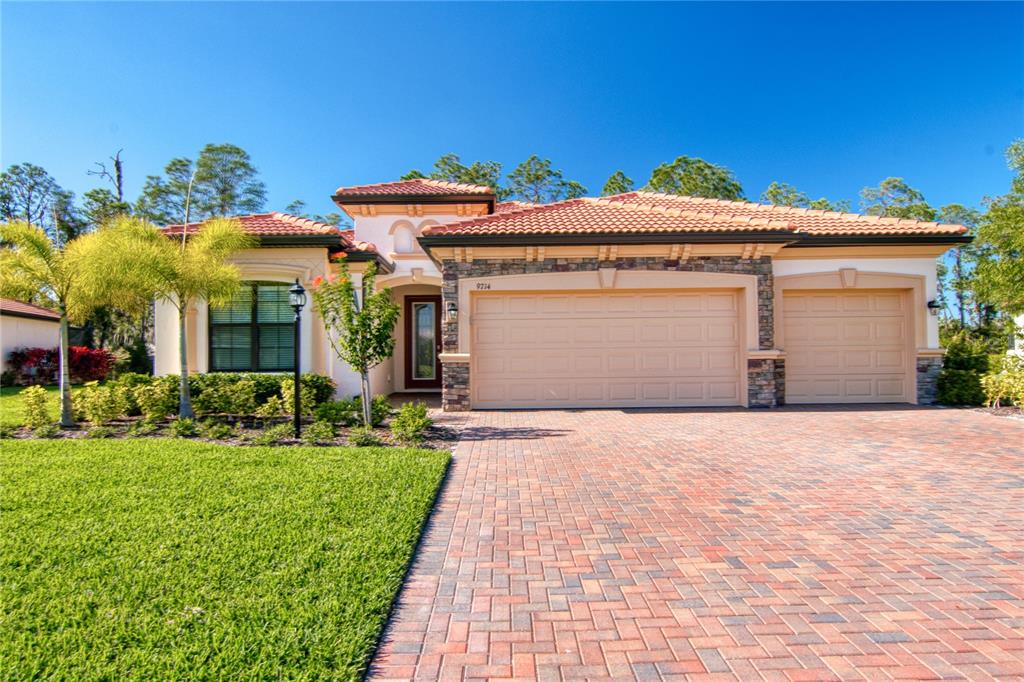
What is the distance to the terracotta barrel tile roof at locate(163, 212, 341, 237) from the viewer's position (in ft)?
34.4

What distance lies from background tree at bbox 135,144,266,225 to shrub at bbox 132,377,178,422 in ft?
77.8

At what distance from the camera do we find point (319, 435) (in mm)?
7363

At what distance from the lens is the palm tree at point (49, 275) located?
764cm

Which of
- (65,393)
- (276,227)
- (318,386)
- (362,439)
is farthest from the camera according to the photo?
(276,227)

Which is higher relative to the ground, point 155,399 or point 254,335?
point 254,335

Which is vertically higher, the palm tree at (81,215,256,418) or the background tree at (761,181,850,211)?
the background tree at (761,181,850,211)

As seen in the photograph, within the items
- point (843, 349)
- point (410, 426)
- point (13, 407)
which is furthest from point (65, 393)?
point (843, 349)

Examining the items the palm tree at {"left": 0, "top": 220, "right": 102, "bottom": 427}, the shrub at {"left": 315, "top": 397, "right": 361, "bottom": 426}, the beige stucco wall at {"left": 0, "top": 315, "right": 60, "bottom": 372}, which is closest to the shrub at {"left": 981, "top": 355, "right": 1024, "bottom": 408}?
the shrub at {"left": 315, "top": 397, "right": 361, "bottom": 426}

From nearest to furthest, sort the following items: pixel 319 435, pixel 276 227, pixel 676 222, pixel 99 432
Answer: pixel 319 435 < pixel 99 432 < pixel 676 222 < pixel 276 227

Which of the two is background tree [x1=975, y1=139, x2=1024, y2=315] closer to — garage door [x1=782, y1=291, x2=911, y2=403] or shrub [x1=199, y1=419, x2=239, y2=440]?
garage door [x1=782, y1=291, x2=911, y2=403]

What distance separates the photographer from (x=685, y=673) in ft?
7.63

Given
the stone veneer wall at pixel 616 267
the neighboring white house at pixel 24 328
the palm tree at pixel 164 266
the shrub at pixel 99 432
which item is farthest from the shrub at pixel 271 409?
the neighboring white house at pixel 24 328

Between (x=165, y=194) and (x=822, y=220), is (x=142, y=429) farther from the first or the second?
(x=165, y=194)

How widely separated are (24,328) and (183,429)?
1645 cm
